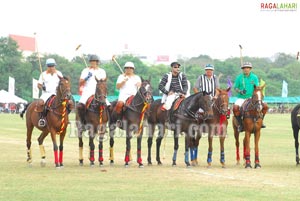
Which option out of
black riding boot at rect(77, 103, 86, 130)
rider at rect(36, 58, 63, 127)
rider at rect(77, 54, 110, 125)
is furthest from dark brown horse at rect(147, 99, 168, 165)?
rider at rect(36, 58, 63, 127)

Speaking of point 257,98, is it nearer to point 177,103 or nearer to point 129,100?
point 177,103

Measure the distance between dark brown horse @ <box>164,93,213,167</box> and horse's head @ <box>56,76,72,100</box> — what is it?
10.4ft

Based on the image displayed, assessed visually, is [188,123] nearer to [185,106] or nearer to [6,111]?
[185,106]

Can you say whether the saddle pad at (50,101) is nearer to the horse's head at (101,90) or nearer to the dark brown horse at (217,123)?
the horse's head at (101,90)

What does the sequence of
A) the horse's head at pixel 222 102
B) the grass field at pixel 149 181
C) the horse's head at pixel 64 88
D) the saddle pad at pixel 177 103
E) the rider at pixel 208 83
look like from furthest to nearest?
the rider at pixel 208 83 → the saddle pad at pixel 177 103 → the horse's head at pixel 222 102 → the horse's head at pixel 64 88 → the grass field at pixel 149 181

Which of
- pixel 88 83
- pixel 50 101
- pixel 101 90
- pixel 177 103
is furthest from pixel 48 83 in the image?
pixel 177 103

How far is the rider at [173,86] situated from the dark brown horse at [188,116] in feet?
1.03

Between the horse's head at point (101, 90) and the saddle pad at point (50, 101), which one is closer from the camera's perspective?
the horse's head at point (101, 90)

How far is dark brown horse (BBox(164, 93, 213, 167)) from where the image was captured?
21547 mm

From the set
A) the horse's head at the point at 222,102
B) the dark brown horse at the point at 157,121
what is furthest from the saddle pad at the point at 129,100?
the horse's head at the point at 222,102

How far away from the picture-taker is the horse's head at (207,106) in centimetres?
2133

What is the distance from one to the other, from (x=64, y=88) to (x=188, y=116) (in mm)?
3546

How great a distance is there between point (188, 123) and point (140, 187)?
19.2 ft

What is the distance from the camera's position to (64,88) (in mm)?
21047
